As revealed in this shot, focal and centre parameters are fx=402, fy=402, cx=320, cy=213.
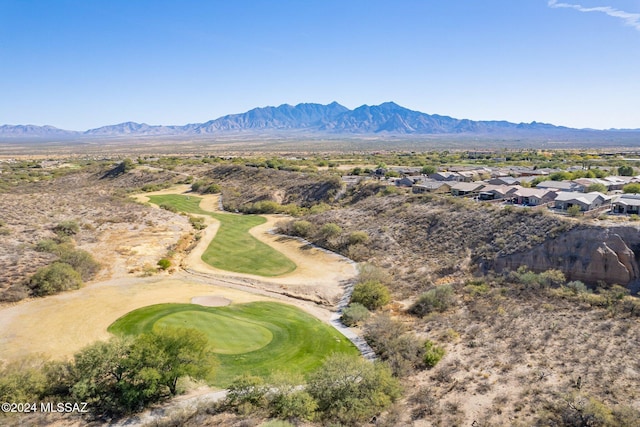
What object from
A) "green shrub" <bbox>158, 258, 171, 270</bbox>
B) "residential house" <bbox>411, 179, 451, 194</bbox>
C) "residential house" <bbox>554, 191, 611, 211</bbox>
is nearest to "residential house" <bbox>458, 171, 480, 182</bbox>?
"residential house" <bbox>411, 179, 451, 194</bbox>

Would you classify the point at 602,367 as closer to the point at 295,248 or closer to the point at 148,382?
the point at 148,382

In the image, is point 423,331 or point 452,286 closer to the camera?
point 423,331

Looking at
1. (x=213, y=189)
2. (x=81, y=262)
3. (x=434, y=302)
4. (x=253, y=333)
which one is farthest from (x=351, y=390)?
(x=213, y=189)

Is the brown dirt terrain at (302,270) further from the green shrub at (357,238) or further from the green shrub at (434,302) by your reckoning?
the green shrub at (434,302)

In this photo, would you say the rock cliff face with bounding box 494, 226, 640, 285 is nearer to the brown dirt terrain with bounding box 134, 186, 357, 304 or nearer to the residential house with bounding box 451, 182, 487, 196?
the brown dirt terrain with bounding box 134, 186, 357, 304

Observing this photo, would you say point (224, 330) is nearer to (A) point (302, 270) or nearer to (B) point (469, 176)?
(A) point (302, 270)

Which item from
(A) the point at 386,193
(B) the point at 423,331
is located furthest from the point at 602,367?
(A) the point at 386,193

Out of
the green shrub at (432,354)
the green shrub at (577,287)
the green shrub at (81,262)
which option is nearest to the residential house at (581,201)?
the green shrub at (577,287)
